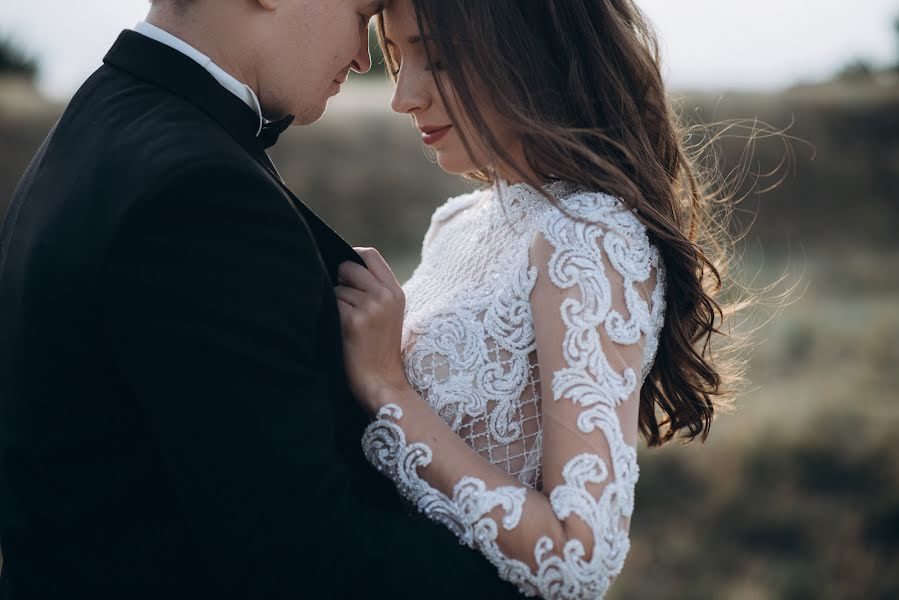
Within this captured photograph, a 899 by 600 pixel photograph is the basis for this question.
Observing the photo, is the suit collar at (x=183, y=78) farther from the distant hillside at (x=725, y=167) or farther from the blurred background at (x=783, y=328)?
the distant hillside at (x=725, y=167)

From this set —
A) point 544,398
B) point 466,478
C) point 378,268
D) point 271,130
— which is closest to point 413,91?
point 271,130

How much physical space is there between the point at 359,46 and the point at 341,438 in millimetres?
983

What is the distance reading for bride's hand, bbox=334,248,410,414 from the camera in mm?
2002

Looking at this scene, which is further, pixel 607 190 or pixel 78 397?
pixel 607 190

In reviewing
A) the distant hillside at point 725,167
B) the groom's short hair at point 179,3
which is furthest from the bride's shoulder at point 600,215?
the distant hillside at point 725,167

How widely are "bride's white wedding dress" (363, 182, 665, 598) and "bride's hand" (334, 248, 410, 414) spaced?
7 centimetres

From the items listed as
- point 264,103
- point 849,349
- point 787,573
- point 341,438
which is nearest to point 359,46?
point 264,103

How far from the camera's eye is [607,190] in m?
2.21

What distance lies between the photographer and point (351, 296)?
6.67 ft

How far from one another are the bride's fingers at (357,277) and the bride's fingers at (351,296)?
18 millimetres

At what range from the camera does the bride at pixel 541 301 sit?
194 centimetres

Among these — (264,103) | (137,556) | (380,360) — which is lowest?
(137,556)

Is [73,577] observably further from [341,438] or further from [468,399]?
[468,399]

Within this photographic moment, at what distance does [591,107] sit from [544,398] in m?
0.81
